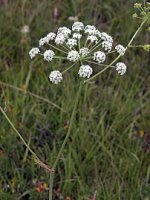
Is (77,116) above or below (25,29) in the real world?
below

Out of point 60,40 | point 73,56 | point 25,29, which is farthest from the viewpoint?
point 25,29

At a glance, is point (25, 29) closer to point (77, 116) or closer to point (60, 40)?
point (77, 116)

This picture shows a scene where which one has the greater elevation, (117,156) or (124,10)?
(124,10)

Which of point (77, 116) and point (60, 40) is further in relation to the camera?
point (77, 116)

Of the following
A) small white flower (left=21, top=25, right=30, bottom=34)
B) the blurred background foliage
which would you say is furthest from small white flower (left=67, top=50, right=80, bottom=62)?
small white flower (left=21, top=25, right=30, bottom=34)

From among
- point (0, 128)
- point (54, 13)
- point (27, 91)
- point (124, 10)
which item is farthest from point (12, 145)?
point (124, 10)

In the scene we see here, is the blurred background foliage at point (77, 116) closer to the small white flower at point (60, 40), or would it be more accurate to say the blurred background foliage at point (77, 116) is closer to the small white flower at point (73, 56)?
the small white flower at point (60, 40)

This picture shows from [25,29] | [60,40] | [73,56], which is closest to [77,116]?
[25,29]

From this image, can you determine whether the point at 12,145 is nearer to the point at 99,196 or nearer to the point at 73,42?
the point at 99,196
